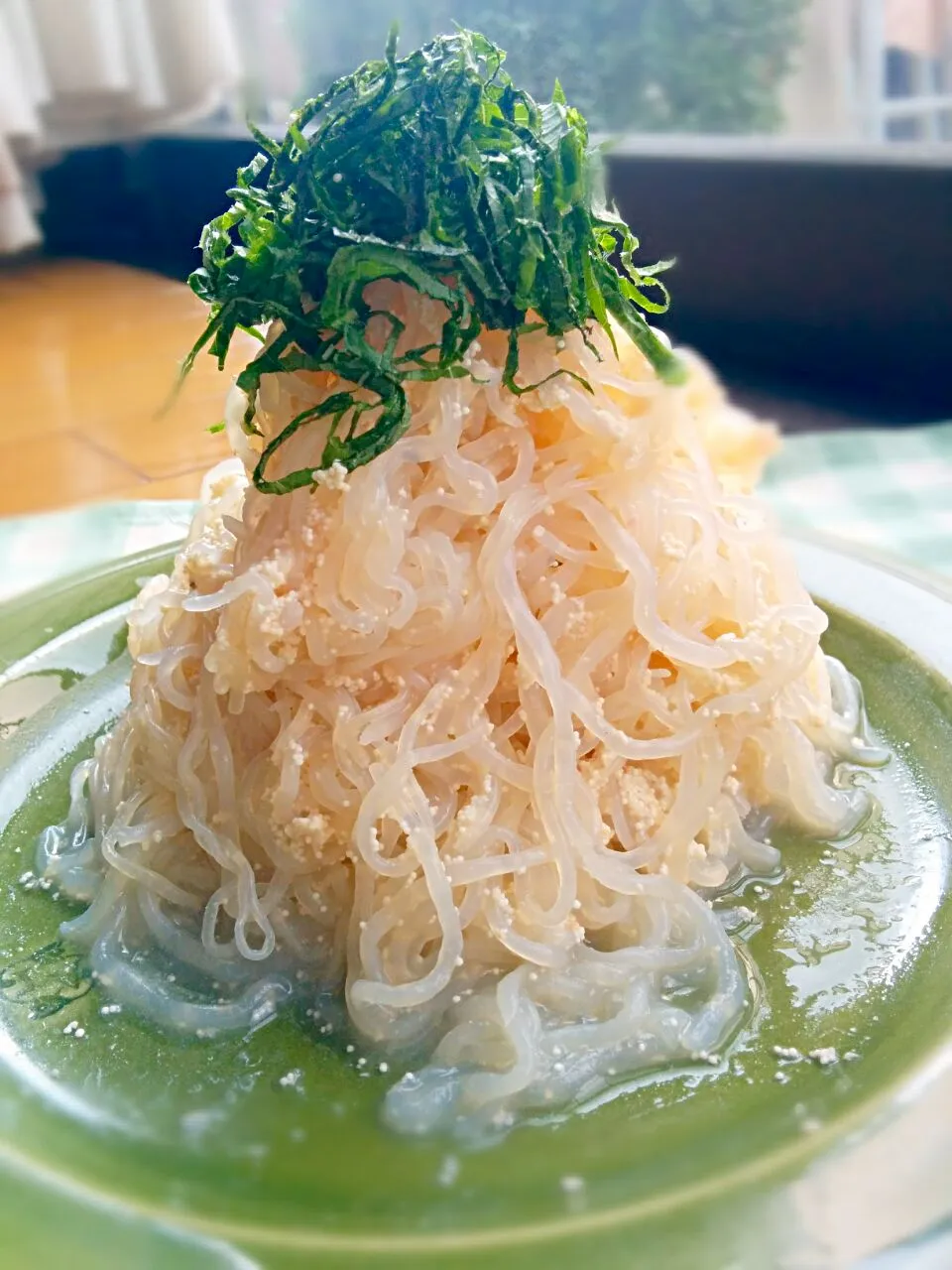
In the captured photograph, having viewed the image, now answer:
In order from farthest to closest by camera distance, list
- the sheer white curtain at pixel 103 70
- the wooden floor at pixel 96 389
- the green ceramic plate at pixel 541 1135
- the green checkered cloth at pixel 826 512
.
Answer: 1. the sheer white curtain at pixel 103 70
2. the wooden floor at pixel 96 389
3. the green checkered cloth at pixel 826 512
4. the green ceramic plate at pixel 541 1135

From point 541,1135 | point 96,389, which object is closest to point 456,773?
point 541,1135

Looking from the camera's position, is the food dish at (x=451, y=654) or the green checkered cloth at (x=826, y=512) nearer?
the food dish at (x=451, y=654)

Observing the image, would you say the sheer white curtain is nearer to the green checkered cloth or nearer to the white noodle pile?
the green checkered cloth

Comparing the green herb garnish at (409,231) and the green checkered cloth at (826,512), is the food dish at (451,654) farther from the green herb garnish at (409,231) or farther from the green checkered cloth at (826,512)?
the green checkered cloth at (826,512)

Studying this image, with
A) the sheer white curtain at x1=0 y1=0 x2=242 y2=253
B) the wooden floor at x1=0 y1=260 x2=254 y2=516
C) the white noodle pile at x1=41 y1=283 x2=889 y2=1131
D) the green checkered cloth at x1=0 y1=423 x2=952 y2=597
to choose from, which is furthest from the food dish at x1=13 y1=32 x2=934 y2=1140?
the sheer white curtain at x1=0 y1=0 x2=242 y2=253

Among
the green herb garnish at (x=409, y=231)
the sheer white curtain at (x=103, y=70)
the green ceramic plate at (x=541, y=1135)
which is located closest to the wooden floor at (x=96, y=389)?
the green herb garnish at (x=409, y=231)
